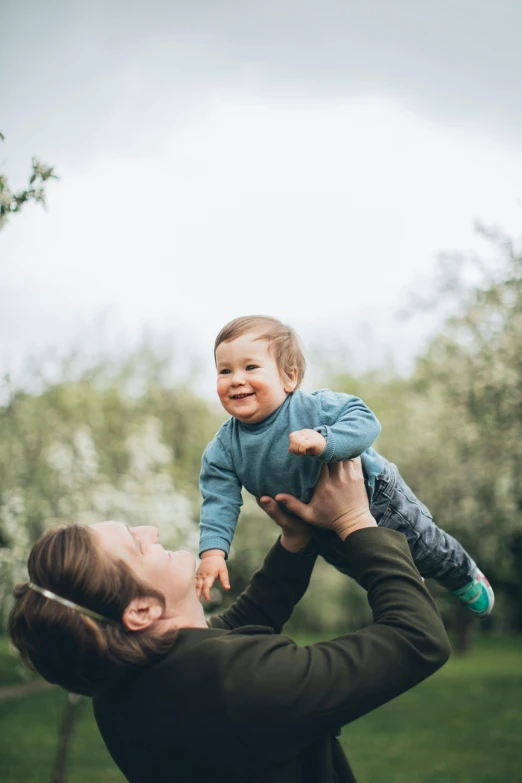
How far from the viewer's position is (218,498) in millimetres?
3107

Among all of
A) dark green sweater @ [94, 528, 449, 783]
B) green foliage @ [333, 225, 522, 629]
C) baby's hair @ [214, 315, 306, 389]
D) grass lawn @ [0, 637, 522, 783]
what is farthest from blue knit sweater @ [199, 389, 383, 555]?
grass lawn @ [0, 637, 522, 783]

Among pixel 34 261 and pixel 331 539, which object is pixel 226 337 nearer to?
pixel 331 539

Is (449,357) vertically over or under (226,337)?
over

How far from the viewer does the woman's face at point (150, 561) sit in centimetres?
239

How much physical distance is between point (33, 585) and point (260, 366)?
123cm

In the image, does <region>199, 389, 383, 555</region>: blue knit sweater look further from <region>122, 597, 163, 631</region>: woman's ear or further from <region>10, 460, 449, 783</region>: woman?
<region>122, 597, 163, 631</region>: woman's ear

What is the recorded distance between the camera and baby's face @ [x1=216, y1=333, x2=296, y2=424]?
9.89 ft

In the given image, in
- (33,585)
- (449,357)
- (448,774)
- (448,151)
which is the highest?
(448,151)

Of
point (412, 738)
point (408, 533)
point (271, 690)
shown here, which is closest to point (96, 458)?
point (412, 738)

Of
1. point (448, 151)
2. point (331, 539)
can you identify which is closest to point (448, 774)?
point (331, 539)

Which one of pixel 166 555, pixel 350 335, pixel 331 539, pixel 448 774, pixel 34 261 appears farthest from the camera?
pixel 350 335

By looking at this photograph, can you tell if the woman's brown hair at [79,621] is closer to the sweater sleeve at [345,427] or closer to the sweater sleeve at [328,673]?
the sweater sleeve at [328,673]

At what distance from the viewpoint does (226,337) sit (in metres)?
3.12

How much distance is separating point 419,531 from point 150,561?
45.1 inches
